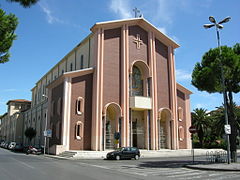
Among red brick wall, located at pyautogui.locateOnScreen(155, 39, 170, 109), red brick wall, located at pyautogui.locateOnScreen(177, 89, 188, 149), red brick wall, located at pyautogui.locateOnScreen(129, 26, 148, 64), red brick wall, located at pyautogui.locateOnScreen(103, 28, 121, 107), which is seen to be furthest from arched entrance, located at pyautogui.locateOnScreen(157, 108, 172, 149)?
red brick wall, located at pyautogui.locateOnScreen(129, 26, 148, 64)

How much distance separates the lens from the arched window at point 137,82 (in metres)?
34.9

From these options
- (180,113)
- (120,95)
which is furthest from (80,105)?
(180,113)

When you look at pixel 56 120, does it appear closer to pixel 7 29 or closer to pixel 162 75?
pixel 162 75

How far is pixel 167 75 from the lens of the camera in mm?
37469

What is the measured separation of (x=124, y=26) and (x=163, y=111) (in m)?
13.2

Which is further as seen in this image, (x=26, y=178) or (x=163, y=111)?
(x=163, y=111)

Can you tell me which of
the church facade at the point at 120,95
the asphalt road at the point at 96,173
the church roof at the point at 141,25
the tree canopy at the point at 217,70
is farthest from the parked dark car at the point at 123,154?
the church roof at the point at 141,25

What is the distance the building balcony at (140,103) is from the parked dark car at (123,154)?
7.74 meters

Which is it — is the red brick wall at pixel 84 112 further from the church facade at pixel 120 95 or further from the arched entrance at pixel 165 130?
the arched entrance at pixel 165 130

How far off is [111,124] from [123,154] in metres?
8.37

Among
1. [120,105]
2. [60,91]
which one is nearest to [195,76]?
[120,105]

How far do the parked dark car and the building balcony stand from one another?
7740 millimetres

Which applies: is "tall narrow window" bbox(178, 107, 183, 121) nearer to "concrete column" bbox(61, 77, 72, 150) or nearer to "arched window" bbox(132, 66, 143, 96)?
"arched window" bbox(132, 66, 143, 96)

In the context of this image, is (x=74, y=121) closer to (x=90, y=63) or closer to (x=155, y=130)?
(x=90, y=63)
